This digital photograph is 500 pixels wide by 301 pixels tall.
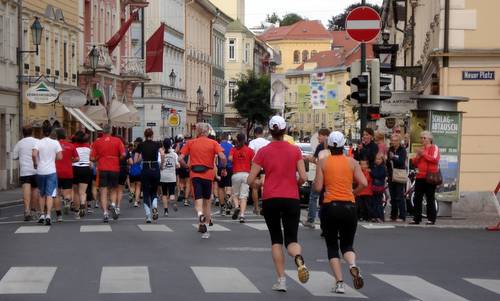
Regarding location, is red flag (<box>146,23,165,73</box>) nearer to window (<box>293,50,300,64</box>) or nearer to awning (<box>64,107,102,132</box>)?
awning (<box>64,107,102,132</box>)

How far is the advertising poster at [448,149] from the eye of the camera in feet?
85.2

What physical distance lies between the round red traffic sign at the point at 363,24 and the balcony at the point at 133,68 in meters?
41.4

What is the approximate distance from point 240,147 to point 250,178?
1265 cm

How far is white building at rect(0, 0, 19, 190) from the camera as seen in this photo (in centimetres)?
4388

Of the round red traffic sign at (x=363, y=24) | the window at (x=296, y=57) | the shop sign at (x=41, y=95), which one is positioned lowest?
the shop sign at (x=41, y=95)

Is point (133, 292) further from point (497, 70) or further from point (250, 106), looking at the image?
point (250, 106)

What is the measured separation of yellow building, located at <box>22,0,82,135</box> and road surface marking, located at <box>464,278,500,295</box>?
32700mm

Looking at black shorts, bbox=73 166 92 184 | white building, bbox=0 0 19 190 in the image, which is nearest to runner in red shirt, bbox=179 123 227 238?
black shorts, bbox=73 166 92 184

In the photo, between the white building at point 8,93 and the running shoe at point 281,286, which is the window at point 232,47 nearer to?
the white building at point 8,93

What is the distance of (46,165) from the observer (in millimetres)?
23859

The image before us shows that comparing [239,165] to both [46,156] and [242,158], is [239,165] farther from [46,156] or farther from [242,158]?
[46,156]

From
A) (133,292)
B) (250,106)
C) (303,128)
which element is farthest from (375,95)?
(303,128)

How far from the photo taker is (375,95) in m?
23.2

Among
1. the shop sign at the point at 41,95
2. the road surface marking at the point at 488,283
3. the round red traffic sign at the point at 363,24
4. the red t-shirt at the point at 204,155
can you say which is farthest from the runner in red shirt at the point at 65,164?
the shop sign at the point at 41,95
